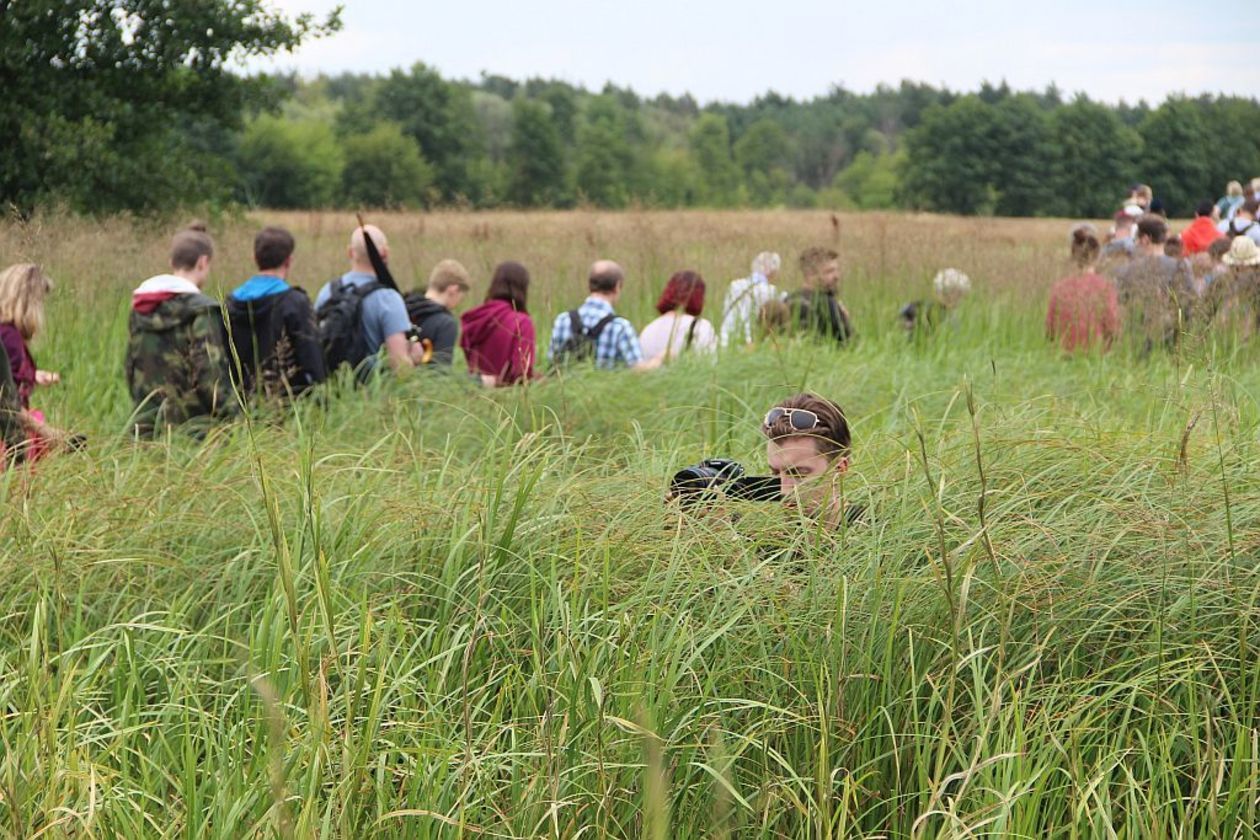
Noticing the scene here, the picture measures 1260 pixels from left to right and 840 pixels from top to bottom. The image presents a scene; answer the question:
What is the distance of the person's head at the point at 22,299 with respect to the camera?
16.8 ft

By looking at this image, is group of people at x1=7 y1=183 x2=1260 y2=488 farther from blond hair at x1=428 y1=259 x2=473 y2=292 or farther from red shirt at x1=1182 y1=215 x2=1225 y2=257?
red shirt at x1=1182 y1=215 x2=1225 y2=257

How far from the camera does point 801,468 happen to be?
339cm

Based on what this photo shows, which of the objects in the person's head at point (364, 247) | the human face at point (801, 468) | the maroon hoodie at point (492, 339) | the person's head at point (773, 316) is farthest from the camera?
the person's head at point (773, 316)

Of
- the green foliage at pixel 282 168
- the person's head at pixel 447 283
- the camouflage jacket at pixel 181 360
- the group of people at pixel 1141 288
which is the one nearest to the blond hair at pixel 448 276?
the person's head at pixel 447 283

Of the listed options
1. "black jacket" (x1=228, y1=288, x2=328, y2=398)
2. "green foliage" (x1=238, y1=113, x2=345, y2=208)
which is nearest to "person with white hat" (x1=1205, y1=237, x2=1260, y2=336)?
"black jacket" (x1=228, y1=288, x2=328, y2=398)

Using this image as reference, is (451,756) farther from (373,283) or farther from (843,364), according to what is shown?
(843,364)

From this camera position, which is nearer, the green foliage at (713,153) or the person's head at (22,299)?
the person's head at (22,299)

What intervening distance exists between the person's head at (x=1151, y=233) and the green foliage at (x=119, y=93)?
30.6 feet

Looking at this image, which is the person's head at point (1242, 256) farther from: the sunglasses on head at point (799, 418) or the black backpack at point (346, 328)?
the sunglasses on head at point (799, 418)

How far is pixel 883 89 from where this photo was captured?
12925 cm

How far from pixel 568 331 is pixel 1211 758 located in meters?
5.00

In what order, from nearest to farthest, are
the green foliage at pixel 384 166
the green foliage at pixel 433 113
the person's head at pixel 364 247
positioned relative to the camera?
the person's head at pixel 364 247, the green foliage at pixel 384 166, the green foliage at pixel 433 113

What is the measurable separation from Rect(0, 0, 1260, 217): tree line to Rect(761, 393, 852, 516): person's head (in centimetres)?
923

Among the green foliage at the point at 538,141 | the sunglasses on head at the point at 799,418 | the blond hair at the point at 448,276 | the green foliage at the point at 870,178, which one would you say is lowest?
the green foliage at the point at 870,178
